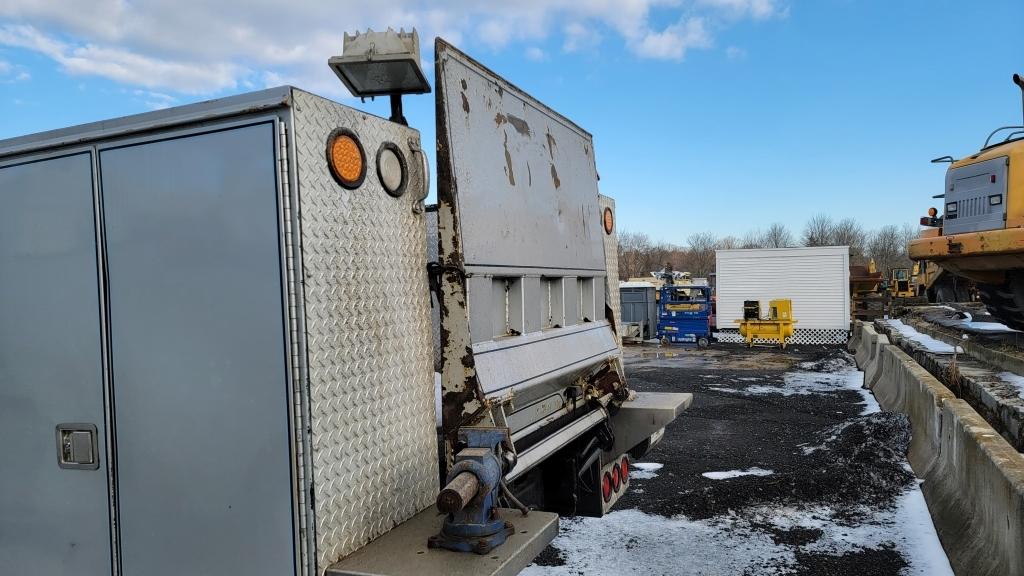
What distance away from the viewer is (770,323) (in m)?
24.2

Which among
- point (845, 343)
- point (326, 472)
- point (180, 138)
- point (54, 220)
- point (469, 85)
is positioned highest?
point (469, 85)

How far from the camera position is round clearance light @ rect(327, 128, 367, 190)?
7.98ft

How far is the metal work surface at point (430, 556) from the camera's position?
2.28m

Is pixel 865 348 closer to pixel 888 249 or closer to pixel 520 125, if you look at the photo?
pixel 520 125

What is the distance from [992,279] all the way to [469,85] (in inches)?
388

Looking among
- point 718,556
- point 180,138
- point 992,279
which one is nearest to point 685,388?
point 992,279

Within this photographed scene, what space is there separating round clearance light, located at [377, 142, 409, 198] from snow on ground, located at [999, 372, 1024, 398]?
7029mm

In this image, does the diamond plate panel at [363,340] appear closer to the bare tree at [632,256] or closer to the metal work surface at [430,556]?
the metal work surface at [430,556]

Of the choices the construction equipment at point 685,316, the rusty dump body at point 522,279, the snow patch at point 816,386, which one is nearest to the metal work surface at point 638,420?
the rusty dump body at point 522,279

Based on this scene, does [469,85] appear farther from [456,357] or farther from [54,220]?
[54,220]

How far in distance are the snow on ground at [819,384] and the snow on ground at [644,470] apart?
4.79m

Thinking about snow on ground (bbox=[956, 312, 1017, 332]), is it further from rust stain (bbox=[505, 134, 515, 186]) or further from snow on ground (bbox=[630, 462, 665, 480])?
rust stain (bbox=[505, 134, 515, 186])

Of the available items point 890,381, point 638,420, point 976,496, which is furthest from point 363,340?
point 890,381

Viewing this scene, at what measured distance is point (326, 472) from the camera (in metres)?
2.32
